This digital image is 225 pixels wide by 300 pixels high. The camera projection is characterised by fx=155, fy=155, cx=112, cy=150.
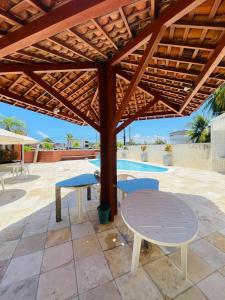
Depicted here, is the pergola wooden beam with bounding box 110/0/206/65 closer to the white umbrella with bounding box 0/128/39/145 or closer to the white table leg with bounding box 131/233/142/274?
the white table leg with bounding box 131/233/142/274

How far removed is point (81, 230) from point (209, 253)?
1.98m

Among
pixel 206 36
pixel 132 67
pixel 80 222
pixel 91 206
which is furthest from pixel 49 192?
pixel 206 36

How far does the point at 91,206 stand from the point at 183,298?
256 cm

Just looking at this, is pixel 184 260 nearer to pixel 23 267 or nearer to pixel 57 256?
pixel 57 256

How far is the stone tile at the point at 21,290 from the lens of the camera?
5.16 ft

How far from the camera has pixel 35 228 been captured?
9.33ft

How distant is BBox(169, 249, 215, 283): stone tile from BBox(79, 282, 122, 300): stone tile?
857 mm

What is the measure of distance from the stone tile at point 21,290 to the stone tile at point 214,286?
176cm

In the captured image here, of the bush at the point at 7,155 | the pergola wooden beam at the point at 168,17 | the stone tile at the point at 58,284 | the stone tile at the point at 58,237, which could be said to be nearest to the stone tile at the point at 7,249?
the stone tile at the point at 58,237

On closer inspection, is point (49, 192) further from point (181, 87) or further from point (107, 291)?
point (181, 87)

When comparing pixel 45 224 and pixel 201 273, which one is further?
pixel 45 224

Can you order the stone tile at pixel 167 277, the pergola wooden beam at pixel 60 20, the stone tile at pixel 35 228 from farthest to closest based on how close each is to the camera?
the stone tile at pixel 35 228
the stone tile at pixel 167 277
the pergola wooden beam at pixel 60 20

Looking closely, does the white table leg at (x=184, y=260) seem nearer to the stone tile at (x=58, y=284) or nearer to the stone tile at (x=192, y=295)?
the stone tile at (x=192, y=295)

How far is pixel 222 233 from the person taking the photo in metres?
2.59
